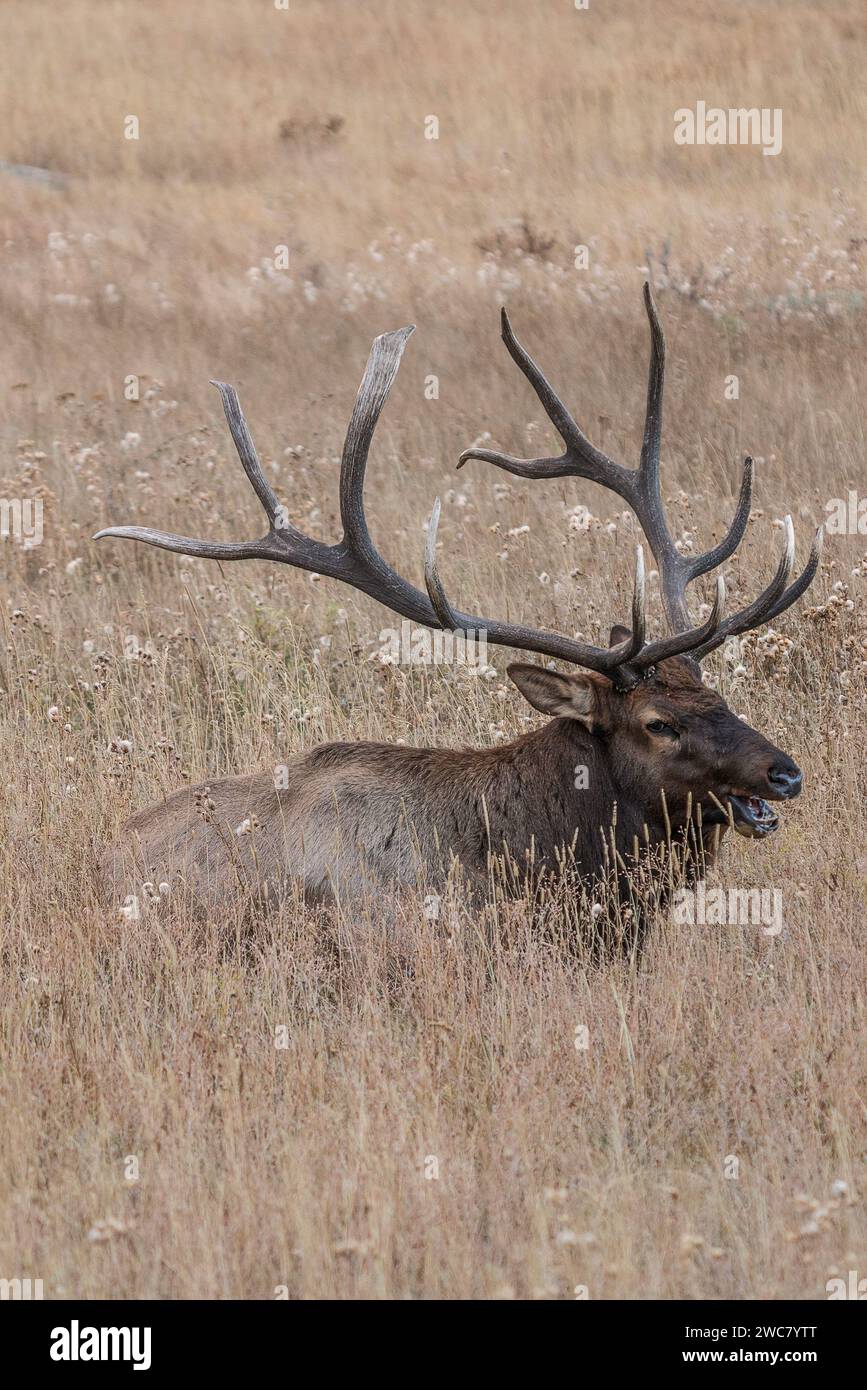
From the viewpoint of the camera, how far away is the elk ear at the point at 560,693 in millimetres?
5910

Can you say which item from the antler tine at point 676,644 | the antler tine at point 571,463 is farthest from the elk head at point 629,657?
the antler tine at point 571,463

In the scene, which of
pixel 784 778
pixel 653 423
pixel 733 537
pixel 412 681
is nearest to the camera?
pixel 784 778

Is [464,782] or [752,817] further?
[464,782]

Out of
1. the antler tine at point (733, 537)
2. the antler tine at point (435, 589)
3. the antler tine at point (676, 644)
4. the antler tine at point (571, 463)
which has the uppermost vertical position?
the antler tine at point (571, 463)

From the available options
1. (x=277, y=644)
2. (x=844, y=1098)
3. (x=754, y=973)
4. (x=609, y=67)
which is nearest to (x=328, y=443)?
(x=277, y=644)

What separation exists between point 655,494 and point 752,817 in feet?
5.22

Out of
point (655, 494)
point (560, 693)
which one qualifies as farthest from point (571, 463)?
point (560, 693)

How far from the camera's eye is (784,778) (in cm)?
554

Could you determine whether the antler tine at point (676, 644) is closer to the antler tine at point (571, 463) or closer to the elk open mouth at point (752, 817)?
the elk open mouth at point (752, 817)

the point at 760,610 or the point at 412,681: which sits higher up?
the point at 412,681

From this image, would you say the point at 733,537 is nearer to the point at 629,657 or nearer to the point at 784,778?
the point at 629,657

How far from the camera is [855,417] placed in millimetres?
10828

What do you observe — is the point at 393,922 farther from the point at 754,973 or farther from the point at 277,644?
the point at 277,644

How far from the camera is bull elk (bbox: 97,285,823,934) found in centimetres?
580
